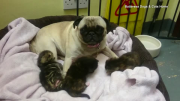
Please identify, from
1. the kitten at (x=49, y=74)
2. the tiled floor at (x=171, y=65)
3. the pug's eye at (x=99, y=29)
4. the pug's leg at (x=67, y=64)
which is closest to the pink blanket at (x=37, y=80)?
the kitten at (x=49, y=74)

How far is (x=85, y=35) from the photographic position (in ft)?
4.02

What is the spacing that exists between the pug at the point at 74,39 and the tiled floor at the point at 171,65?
22.0 inches

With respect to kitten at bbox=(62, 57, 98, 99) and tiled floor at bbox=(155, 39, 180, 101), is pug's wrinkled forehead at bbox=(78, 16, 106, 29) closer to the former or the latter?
kitten at bbox=(62, 57, 98, 99)

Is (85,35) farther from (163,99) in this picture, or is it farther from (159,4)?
(159,4)

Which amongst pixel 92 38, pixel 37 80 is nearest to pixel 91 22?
pixel 92 38

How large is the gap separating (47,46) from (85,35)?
1.07 ft

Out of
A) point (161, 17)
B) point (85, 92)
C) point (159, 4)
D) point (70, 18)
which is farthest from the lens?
point (161, 17)

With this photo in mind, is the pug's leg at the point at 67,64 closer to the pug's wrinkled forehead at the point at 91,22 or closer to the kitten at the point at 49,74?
the kitten at the point at 49,74

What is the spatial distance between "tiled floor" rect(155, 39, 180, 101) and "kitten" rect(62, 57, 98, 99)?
719mm

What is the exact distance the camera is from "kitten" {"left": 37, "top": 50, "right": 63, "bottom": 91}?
112cm

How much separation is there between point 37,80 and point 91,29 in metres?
0.48

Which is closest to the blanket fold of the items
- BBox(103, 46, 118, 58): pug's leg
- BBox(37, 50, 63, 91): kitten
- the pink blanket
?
BBox(103, 46, 118, 58): pug's leg

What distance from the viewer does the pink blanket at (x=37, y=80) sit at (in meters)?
1.03

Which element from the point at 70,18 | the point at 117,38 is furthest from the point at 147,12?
the point at 70,18
